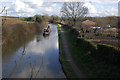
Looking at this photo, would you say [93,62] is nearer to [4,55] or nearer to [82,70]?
[82,70]

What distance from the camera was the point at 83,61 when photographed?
13.3 meters

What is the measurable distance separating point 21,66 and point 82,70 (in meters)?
6.74

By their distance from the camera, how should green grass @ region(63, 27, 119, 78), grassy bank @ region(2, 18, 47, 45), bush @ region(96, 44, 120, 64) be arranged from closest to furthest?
green grass @ region(63, 27, 119, 78)
bush @ region(96, 44, 120, 64)
grassy bank @ region(2, 18, 47, 45)

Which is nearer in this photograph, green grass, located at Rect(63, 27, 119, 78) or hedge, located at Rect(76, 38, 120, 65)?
green grass, located at Rect(63, 27, 119, 78)

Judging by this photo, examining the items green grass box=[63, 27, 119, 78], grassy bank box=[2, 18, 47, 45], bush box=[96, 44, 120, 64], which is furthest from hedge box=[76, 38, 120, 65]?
grassy bank box=[2, 18, 47, 45]

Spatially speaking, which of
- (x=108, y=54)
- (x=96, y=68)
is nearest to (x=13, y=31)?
(x=96, y=68)

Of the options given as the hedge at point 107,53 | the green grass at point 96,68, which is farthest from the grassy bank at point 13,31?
the hedge at point 107,53

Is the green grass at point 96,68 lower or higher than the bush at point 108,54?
lower

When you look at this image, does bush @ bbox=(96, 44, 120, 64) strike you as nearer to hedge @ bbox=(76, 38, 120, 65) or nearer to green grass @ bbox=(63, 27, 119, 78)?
hedge @ bbox=(76, 38, 120, 65)

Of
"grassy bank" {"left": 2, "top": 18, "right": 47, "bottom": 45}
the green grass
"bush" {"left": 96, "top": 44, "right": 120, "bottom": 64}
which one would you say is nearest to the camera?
the green grass

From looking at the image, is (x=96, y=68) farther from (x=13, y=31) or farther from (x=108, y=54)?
(x=13, y=31)

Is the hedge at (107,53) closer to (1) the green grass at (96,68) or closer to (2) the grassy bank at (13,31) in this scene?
(1) the green grass at (96,68)

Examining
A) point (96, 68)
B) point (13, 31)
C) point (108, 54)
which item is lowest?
point (96, 68)

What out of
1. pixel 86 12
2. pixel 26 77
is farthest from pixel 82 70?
pixel 86 12
